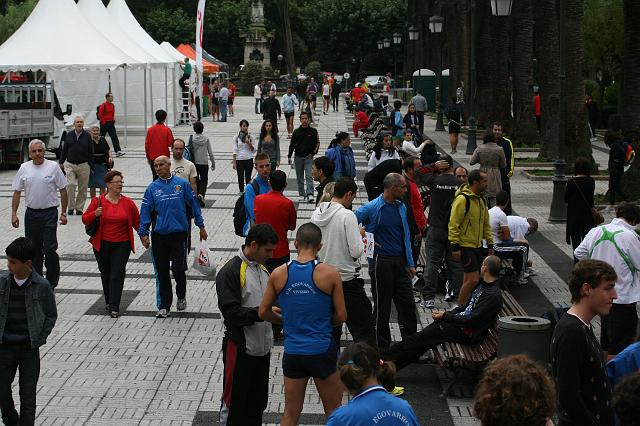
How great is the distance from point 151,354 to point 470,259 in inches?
143

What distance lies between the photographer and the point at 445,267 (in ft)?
Answer: 45.0

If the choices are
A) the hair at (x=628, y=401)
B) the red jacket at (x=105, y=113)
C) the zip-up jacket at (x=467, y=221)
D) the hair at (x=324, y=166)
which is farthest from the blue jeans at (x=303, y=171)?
the hair at (x=628, y=401)

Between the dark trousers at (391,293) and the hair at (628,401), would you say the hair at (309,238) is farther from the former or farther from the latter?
the hair at (628,401)

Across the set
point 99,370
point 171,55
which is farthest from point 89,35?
point 99,370

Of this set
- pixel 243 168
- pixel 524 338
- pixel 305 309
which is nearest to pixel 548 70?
pixel 243 168

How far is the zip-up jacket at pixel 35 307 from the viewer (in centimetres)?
776

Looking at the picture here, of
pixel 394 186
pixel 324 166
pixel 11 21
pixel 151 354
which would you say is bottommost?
pixel 151 354

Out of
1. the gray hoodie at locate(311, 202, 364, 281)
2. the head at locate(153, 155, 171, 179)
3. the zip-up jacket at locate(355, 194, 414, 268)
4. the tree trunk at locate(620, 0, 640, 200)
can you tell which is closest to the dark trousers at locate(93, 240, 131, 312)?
the head at locate(153, 155, 171, 179)

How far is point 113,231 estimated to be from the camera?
12.2 metres

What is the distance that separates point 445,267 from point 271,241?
637 centimetres

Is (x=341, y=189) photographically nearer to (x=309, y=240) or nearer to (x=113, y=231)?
(x=309, y=240)

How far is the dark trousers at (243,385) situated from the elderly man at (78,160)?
1182 cm

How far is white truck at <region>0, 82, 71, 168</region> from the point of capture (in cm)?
2722

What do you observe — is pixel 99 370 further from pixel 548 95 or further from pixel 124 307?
pixel 548 95
